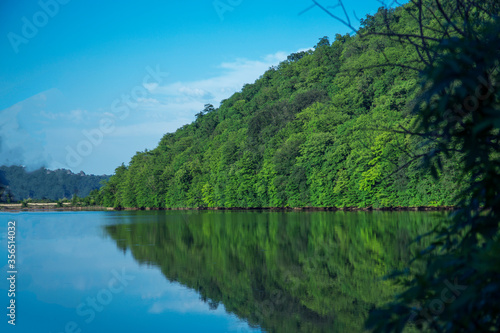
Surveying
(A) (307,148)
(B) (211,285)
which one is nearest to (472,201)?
(B) (211,285)

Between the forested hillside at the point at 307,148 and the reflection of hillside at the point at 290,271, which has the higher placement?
the forested hillside at the point at 307,148

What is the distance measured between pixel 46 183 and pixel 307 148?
127 m

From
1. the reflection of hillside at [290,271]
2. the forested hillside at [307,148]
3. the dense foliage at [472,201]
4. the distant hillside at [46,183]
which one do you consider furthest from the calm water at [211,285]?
the distant hillside at [46,183]

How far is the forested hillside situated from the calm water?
11825mm

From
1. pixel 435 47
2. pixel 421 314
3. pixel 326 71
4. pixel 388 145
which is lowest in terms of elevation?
pixel 421 314

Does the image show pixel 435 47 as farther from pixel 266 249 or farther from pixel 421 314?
pixel 266 249

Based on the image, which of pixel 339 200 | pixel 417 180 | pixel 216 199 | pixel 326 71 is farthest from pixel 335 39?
pixel 417 180

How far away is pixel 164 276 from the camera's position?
14.5 m

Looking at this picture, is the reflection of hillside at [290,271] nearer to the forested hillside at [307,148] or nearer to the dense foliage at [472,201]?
the dense foliage at [472,201]

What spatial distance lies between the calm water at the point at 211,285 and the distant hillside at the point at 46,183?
109m

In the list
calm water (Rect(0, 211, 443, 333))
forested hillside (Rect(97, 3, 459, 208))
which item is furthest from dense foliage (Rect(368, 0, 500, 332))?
forested hillside (Rect(97, 3, 459, 208))

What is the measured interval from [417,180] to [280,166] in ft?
70.3

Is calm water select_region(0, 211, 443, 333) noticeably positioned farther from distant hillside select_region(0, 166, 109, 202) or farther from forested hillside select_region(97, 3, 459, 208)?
distant hillside select_region(0, 166, 109, 202)

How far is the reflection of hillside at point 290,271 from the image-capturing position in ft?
30.7
